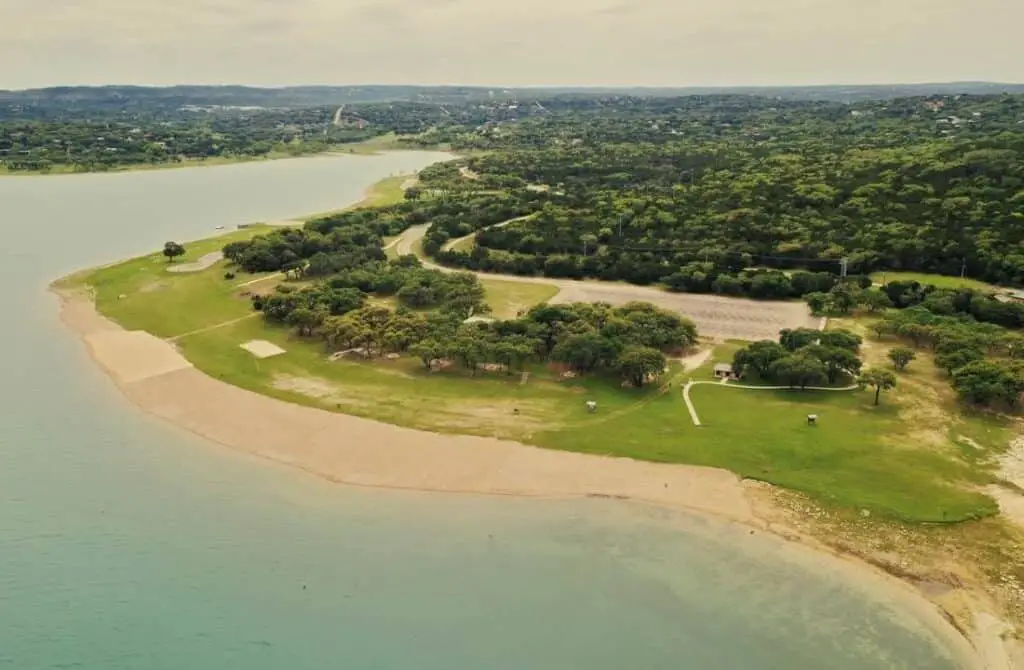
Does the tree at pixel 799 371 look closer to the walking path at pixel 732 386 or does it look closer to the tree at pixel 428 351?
the walking path at pixel 732 386

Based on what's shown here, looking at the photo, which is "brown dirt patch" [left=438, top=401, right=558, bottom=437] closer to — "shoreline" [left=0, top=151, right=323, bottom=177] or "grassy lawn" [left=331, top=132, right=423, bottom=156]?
"shoreline" [left=0, top=151, right=323, bottom=177]

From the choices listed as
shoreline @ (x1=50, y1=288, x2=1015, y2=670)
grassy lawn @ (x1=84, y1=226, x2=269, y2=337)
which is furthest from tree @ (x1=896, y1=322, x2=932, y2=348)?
grassy lawn @ (x1=84, y1=226, x2=269, y2=337)

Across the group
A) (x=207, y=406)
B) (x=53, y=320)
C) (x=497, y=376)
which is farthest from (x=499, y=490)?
(x=53, y=320)

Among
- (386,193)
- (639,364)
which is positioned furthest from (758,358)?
(386,193)

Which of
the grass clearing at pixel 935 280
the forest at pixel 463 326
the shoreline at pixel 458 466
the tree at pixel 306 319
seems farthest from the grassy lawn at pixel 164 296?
the grass clearing at pixel 935 280

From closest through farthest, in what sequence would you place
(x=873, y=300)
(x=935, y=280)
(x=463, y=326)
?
(x=463, y=326) < (x=873, y=300) < (x=935, y=280)

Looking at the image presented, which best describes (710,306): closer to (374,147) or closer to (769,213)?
(769,213)
